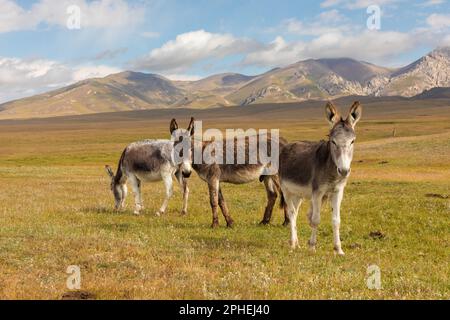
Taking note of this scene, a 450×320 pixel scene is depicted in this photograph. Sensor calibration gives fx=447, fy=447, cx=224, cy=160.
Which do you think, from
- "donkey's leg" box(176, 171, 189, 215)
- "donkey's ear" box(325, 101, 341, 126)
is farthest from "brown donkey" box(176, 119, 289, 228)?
"donkey's ear" box(325, 101, 341, 126)

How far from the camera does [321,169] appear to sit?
12445 mm

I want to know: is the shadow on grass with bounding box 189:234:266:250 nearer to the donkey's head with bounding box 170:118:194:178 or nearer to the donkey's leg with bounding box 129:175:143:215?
the donkey's head with bounding box 170:118:194:178

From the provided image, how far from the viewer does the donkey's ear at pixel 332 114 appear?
1192 centimetres

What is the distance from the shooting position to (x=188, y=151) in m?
17.4

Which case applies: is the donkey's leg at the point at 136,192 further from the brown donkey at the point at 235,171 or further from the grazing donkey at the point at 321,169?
the grazing donkey at the point at 321,169

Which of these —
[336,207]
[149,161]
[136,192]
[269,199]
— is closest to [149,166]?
[149,161]

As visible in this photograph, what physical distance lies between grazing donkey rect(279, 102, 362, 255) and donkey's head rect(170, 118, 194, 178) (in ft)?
13.2

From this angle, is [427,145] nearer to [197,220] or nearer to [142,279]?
[197,220]

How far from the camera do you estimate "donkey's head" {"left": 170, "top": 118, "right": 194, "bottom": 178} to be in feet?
56.5

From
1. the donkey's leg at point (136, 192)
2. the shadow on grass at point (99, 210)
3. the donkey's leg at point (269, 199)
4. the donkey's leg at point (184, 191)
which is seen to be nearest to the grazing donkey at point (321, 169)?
the donkey's leg at point (269, 199)

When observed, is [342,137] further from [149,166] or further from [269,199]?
[149,166]

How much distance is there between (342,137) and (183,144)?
7.92 m
